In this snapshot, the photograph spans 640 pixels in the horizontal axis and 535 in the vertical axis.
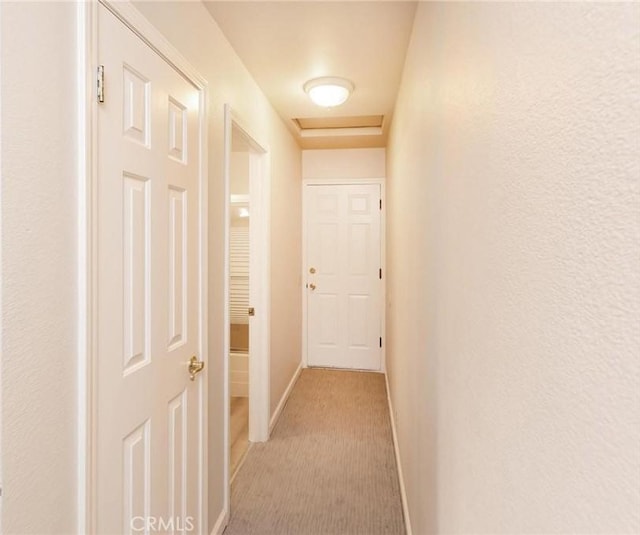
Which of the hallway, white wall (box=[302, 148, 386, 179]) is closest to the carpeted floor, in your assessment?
the hallway

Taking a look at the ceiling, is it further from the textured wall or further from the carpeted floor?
the carpeted floor

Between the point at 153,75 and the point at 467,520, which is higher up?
the point at 153,75

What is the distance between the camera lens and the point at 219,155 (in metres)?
1.76

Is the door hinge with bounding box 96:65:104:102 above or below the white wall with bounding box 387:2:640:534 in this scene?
above

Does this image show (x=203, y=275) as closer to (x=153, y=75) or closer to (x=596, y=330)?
(x=153, y=75)

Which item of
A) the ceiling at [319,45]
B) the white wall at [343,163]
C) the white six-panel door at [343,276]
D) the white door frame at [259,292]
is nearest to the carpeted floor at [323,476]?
the white door frame at [259,292]

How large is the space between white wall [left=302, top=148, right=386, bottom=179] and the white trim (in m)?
3.19

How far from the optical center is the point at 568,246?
17.4 inches

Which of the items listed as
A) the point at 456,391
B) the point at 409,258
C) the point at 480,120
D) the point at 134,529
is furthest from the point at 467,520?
the point at 409,258

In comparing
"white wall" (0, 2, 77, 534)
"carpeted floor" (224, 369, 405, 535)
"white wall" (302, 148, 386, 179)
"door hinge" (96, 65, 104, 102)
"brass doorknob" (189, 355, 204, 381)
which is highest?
"white wall" (302, 148, 386, 179)

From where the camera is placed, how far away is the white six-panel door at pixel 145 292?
1.02m

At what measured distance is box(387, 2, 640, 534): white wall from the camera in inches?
14.1

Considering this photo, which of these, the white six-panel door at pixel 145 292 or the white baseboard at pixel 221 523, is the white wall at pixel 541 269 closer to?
the white six-panel door at pixel 145 292

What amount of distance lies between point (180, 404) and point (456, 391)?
3.48 ft
